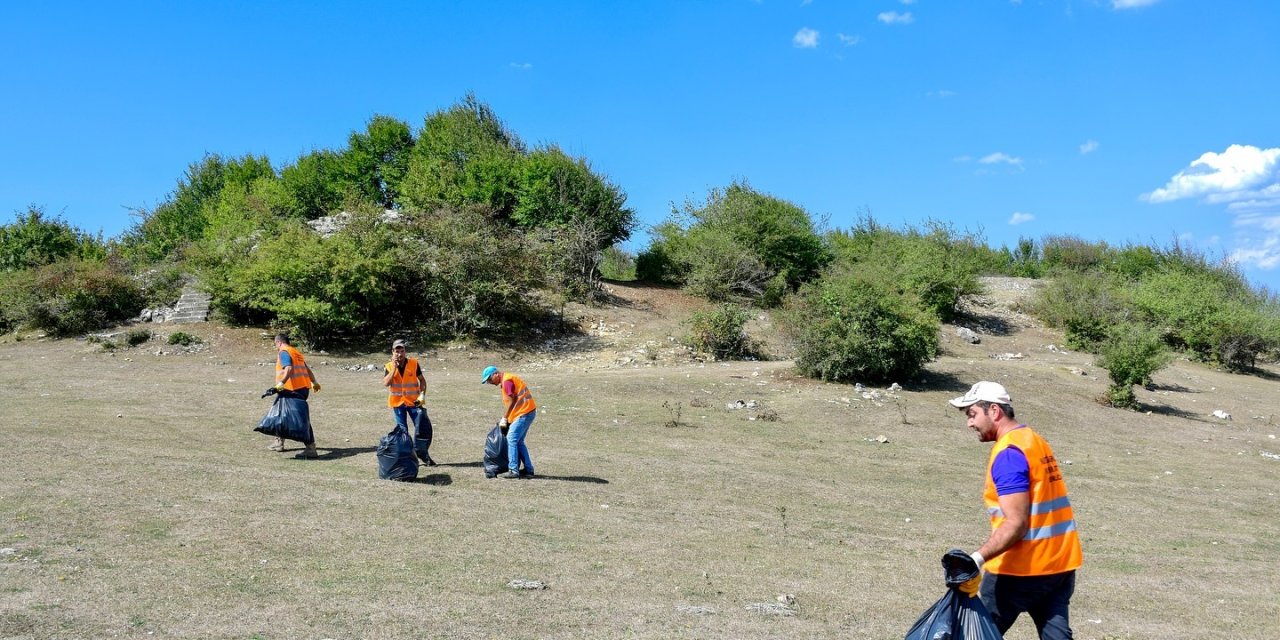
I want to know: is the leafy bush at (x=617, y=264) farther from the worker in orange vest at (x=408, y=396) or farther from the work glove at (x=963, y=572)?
the work glove at (x=963, y=572)

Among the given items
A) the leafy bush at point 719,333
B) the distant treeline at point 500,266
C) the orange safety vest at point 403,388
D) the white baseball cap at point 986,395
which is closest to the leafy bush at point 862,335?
the distant treeline at point 500,266

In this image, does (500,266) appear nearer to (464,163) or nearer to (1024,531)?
(464,163)

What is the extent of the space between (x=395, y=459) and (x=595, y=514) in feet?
9.10

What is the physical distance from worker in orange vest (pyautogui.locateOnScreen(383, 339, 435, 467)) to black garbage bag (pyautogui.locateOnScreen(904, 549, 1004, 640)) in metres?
8.97

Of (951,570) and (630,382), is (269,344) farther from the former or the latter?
(951,570)

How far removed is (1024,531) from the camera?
445cm

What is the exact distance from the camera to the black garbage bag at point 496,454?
11.5m

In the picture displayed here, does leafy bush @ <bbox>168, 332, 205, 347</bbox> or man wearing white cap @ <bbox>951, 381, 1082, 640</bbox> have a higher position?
leafy bush @ <bbox>168, 332, 205, 347</bbox>

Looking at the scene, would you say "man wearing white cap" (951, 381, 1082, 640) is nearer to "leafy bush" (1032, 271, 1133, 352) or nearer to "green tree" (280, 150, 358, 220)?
"leafy bush" (1032, 271, 1133, 352)

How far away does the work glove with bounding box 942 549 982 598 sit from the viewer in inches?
169

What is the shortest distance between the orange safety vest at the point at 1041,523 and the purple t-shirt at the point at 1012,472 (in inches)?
0.9

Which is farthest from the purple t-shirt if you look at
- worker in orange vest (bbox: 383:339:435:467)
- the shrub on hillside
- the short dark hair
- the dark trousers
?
the shrub on hillside

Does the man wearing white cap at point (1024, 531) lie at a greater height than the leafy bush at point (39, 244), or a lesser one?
lesser

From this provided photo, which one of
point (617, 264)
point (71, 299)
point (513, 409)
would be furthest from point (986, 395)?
point (617, 264)
